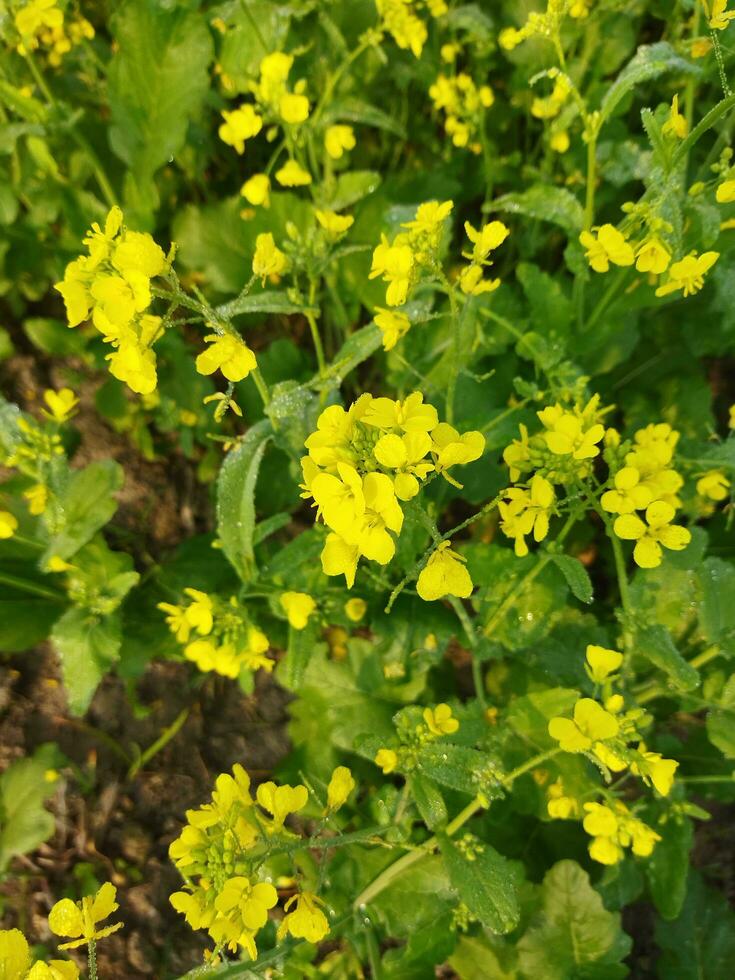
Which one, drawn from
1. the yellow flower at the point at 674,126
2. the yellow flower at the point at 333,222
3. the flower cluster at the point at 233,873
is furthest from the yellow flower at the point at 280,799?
the yellow flower at the point at 674,126

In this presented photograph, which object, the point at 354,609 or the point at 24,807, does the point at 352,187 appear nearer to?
the point at 354,609

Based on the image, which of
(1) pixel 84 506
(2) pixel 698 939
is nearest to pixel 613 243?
(1) pixel 84 506

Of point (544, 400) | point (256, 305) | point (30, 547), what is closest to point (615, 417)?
point (544, 400)

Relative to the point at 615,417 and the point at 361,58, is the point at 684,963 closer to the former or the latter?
the point at 615,417

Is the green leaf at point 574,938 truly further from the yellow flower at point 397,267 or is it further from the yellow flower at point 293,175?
the yellow flower at point 293,175

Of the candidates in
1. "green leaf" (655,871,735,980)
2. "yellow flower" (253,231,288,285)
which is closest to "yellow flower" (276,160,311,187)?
"yellow flower" (253,231,288,285)

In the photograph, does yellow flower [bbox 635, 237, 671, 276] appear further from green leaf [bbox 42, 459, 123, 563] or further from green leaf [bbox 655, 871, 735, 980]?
green leaf [bbox 655, 871, 735, 980]
